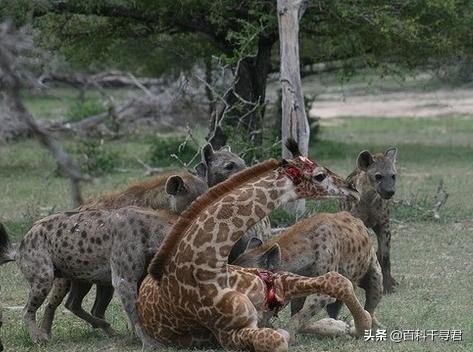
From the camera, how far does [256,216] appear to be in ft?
23.1

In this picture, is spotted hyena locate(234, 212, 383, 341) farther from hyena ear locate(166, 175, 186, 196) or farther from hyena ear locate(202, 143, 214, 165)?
hyena ear locate(202, 143, 214, 165)

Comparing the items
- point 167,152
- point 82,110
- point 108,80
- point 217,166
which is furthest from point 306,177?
point 108,80

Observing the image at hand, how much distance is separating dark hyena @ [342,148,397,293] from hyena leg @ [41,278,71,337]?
2.76 metres

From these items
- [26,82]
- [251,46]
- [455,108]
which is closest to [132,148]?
[251,46]

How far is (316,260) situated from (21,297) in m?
2.83

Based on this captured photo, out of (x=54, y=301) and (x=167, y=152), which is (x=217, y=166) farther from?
(x=167, y=152)

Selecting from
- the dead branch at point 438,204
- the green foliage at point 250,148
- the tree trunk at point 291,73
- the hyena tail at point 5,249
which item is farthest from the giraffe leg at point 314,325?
the dead branch at point 438,204

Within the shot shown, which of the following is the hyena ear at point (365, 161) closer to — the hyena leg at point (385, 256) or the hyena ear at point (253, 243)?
the hyena leg at point (385, 256)

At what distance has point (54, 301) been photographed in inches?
323

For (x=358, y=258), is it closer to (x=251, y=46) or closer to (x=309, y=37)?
(x=251, y=46)

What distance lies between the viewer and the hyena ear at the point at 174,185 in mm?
8383

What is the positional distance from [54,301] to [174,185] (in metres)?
1.07

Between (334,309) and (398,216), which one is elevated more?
(334,309)

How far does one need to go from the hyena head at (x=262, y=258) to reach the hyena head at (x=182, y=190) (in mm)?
908
